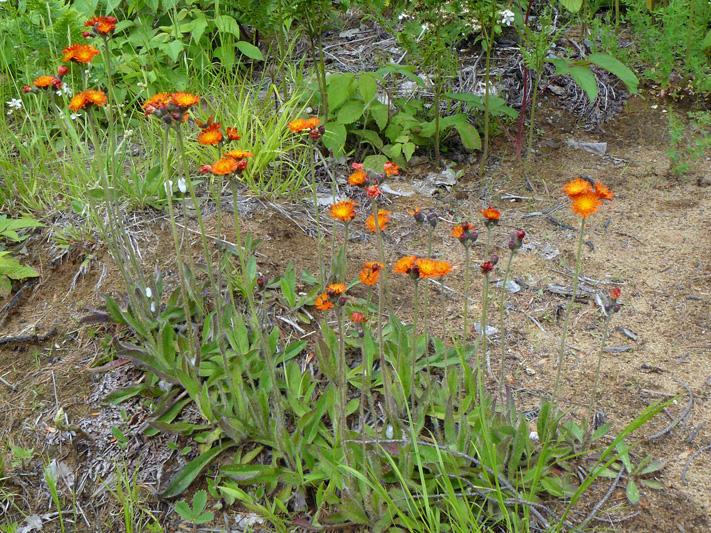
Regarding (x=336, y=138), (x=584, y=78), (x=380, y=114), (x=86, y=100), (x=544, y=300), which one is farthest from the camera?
(x=380, y=114)

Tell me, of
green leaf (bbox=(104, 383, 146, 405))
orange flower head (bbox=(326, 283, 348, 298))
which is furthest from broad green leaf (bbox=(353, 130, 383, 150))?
orange flower head (bbox=(326, 283, 348, 298))

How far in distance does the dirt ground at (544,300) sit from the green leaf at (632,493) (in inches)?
0.8

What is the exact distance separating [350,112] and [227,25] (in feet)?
2.83

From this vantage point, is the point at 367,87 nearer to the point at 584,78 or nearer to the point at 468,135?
the point at 468,135

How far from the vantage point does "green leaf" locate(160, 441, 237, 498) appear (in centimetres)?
175

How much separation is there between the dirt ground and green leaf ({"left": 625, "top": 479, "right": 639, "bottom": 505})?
20 millimetres

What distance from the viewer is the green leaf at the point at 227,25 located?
3.28 m

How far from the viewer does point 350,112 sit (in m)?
3.11

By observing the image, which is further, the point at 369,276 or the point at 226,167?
the point at 226,167

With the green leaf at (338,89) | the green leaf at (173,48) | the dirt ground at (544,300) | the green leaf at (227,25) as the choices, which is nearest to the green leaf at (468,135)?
the dirt ground at (544,300)

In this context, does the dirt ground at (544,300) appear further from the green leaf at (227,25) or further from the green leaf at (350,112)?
the green leaf at (227,25)

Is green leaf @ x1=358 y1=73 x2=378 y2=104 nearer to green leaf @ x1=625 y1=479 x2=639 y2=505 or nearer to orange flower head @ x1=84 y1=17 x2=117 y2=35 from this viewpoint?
orange flower head @ x1=84 y1=17 x2=117 y2=35

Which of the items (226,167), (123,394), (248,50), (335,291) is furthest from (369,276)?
(248,50)

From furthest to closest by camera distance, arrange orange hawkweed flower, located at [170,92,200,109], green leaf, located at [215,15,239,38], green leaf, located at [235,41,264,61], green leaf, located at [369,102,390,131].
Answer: green leaf, located at [235,41,264,61] < green leaf, located at [215,15,239,38] < green leaf, located at [369,102,390,131] < orange hawkweed flower, located at [170,92,200,109]
